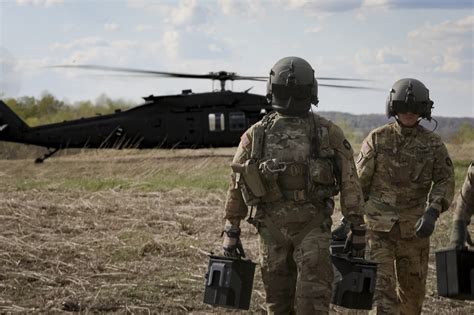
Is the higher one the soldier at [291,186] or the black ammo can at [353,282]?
the soldier at [291,186]

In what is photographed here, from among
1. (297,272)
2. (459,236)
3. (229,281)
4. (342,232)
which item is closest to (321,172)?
(342,232)

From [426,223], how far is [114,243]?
5275 mm

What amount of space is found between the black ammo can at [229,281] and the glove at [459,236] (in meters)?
1.44

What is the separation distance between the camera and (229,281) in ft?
16.5

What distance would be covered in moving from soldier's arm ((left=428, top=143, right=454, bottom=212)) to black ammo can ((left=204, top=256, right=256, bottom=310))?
60.2 inches

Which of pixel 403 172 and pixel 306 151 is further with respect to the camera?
pixel 403 172

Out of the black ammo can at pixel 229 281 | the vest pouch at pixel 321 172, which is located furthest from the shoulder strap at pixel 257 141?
the black ammo can at pixel 229 281

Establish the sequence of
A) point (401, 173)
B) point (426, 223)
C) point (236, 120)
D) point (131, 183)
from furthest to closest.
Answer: point (236, 120) → point (131, 183) → point (401, 173) → point (426, 223)

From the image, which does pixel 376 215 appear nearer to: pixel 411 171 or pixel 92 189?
pixel 411 171

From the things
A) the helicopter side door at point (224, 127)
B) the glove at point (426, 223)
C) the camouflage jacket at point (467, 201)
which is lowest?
the glove at point (426, 223)

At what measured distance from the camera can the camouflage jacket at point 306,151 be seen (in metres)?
5.05

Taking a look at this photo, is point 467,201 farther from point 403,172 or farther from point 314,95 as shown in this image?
point 314,95

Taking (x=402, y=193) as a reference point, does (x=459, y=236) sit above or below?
below

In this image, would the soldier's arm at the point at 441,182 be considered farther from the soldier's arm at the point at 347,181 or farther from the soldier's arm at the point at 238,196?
the soldier's arm at the point at 238,196
